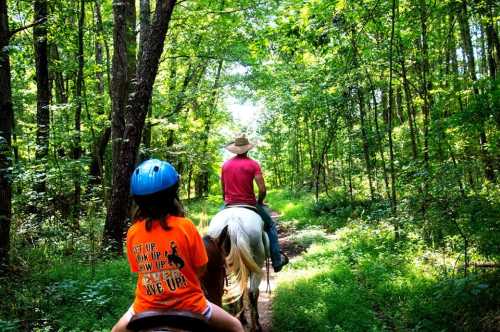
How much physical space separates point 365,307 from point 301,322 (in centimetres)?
103

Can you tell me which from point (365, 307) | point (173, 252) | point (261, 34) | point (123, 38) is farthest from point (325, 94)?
point (173, 252)

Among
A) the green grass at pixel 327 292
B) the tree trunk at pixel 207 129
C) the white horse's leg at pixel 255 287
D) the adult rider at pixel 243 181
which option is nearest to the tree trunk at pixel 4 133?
the green grass at pixel 327 292

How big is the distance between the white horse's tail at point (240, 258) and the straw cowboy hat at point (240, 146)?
4.89ft

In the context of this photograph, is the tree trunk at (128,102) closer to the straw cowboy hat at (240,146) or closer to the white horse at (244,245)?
the straw cowboy hat at (240,146)

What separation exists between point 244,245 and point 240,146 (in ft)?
6.06

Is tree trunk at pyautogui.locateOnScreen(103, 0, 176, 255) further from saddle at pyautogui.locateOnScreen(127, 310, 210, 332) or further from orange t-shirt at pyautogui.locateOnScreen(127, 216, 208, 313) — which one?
saddle at pyautogui.locateOnScreen(127, 310, 210, 332)

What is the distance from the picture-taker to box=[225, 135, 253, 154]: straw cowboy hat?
668 cm

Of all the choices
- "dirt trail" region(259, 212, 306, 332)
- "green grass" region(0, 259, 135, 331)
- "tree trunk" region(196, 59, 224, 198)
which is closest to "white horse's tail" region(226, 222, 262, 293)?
"dirt trail" region(259, 212, 306, 332)

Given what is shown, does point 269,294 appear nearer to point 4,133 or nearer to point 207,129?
point 4,133

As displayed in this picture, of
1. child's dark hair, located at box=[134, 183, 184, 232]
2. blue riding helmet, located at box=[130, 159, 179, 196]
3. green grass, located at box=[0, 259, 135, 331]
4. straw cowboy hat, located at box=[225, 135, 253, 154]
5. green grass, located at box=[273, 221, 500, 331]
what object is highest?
straw cowboy hat, located at box=[225, 135, 253, 154]

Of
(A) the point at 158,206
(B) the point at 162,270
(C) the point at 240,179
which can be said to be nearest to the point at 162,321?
(B) the point at 162,270

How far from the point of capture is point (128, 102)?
29.4 feet

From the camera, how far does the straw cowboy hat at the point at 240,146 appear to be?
668 centimetres

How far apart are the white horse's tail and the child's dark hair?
8.30 feet
